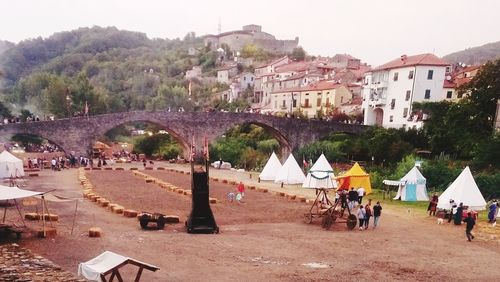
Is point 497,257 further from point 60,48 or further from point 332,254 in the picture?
point 60,48

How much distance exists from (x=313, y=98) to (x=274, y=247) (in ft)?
212

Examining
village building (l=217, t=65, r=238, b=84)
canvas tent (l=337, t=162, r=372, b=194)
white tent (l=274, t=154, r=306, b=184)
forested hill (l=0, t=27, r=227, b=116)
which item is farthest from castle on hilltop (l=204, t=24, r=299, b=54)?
canvas tent (l=337, t=162, r=372, b=194)

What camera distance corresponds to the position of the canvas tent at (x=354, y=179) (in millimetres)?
28030

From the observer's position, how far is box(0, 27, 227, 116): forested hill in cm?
7983

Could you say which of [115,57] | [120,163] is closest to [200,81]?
[115,57]

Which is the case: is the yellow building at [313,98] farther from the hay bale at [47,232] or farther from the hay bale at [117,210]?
the hay bale at [47,232]

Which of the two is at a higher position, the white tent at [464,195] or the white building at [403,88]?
the white building at [403,88]

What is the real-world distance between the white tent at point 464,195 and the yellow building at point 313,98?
5073 centimetres

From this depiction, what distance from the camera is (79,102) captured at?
75938mm

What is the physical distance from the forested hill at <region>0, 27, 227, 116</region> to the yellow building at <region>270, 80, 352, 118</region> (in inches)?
1078

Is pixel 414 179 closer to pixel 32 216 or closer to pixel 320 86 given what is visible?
pixel 32 216

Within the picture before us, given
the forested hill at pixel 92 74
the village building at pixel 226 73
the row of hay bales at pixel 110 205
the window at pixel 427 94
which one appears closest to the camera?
the row of hay bales at pixel 110 205

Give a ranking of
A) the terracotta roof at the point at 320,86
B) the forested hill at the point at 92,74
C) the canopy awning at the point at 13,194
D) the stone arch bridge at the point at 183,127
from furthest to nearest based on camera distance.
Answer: the forested hill at the point at 92,74, the terracotta roof at the point at 320,86, the stone arch bridge at the point at 183,127, the canopy awning at the point at 13,194

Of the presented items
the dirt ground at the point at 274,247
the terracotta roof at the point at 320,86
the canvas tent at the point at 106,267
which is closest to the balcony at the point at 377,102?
the terracotta roof at the point at 320,86
